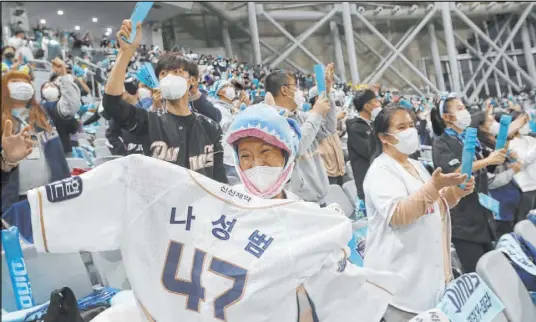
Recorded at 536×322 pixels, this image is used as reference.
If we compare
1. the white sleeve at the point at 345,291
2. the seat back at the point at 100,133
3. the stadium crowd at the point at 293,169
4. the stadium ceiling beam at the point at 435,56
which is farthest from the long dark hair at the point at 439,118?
the stadium ceiling beam at the point at 435,56

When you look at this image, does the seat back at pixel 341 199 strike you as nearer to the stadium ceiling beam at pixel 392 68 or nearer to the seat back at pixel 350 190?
the seat back at pixel 350 190

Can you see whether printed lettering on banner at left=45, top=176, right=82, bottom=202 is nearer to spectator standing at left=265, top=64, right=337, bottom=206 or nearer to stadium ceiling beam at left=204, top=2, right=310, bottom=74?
spectator standing at left=265, top=64, right=337, bottom=206

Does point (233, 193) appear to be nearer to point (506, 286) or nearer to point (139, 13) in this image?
point (139, 13)

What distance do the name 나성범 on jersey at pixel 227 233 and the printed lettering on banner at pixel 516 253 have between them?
1.55 metres

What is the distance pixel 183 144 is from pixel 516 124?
266 cm

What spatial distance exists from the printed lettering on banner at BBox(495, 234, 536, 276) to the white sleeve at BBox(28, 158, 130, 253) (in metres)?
1.80

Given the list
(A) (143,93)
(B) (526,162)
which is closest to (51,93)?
(A) (143,93)

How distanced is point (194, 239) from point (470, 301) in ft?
3.58

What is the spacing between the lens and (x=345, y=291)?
1.27 m

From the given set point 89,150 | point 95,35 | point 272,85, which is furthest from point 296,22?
point 272,85

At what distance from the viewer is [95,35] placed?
1277 centimetres

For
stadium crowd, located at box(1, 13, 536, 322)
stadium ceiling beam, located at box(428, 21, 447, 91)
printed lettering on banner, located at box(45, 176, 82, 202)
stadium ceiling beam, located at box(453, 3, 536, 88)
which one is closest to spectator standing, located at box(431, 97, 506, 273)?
stadium crowd, located at box(1, 13, 536, 322)

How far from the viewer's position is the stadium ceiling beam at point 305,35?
18.4m

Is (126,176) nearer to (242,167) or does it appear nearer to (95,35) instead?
(242,167)
